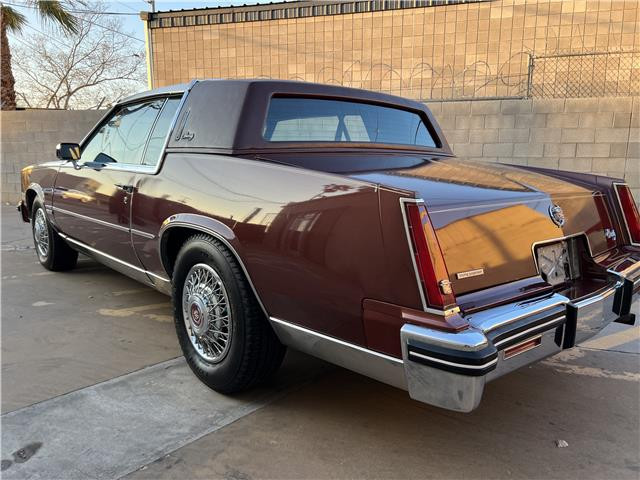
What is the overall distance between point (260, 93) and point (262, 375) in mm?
1615

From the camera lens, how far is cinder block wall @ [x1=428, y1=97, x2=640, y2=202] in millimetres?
6797

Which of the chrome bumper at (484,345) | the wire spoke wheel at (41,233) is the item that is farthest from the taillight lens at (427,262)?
the wire spoke wheel at (41,233)

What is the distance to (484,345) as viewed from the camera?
1.77 metres

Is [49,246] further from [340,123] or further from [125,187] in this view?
[340,123]

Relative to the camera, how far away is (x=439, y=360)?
1.78 m

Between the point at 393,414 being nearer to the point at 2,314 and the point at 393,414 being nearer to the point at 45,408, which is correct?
the point at 45,408

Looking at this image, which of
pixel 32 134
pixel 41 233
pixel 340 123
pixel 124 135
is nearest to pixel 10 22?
pixel 32 134

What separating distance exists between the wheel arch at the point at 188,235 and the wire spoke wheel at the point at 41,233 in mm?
2737

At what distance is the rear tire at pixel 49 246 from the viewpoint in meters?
5.13

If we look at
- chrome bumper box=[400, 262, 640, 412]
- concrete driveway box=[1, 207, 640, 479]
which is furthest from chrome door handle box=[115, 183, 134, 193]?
chrome bumper box=[400, 262, 640, 412]

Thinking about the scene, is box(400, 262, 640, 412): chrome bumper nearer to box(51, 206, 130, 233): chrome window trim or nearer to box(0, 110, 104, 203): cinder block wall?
box(51, 206, 130, 233): chrome window trim

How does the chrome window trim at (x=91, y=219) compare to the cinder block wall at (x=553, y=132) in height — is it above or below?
below

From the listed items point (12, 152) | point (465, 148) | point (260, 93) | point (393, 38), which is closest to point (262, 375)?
point (260, 93)

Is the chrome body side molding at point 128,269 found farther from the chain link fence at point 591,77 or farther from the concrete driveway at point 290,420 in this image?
the chain link fence at point 591,77
